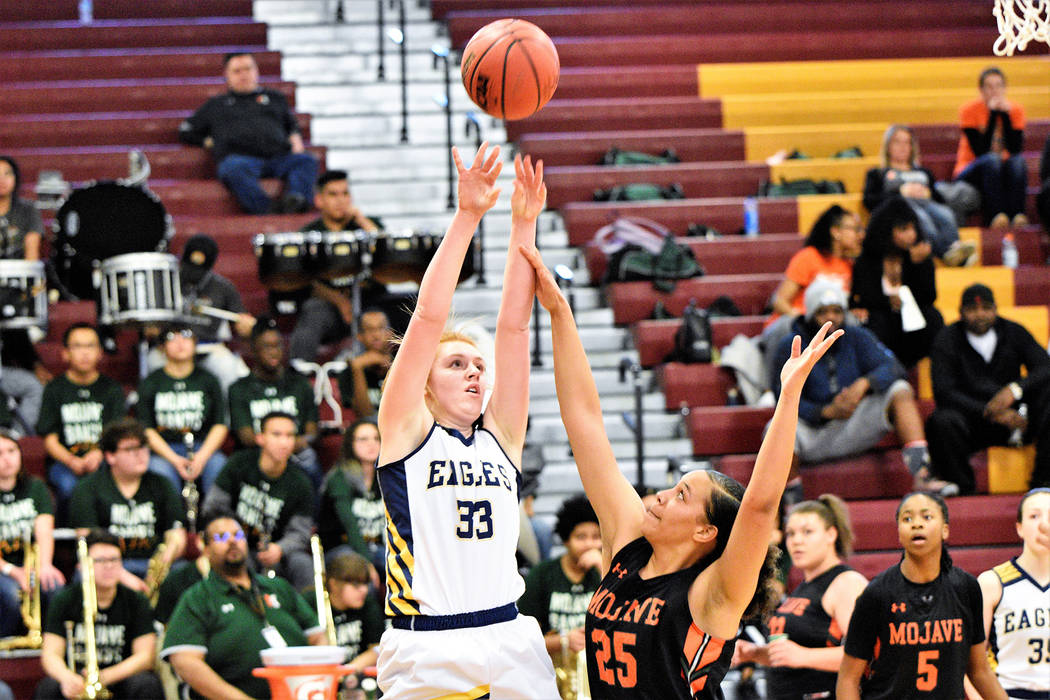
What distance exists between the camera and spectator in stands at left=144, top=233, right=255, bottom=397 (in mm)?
8984

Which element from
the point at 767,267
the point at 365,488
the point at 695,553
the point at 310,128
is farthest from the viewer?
the point at 310,128

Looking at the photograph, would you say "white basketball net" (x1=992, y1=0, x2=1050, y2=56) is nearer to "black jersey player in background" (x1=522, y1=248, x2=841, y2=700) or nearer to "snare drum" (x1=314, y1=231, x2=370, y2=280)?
"black jersey player in background" (x1=522, y1=248, x2=841, y2=700)

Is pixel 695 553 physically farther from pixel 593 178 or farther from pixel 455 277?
pixel 593 178

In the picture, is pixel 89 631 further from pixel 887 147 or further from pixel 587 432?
pixel 887 147

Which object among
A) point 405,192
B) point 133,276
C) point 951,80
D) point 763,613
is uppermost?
point 951,80

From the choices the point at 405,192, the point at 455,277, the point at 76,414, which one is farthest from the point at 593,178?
the point at 455,277

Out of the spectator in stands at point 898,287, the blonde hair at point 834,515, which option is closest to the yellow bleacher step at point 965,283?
the spectator in stands at point 898,287

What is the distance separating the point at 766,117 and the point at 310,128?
3718mm

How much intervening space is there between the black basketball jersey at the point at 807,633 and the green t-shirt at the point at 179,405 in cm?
370

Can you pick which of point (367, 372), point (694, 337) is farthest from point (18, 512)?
point (694, 337)

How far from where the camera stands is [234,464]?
7.92 m

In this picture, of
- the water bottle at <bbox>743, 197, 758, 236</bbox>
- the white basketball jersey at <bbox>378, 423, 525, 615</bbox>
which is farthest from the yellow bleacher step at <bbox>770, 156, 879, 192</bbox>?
the white basketball jersey at <bbox>378, 423, 525, 615</bbox>

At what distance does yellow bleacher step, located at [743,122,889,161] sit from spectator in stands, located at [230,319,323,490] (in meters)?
4.90

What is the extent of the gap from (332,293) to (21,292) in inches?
73.0
